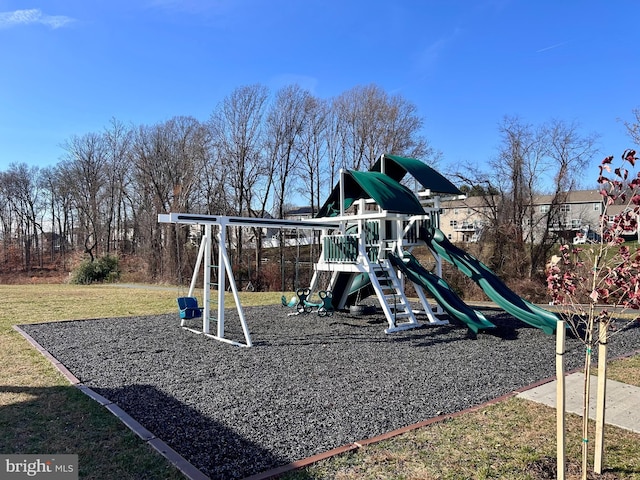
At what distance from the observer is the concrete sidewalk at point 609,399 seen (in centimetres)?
472

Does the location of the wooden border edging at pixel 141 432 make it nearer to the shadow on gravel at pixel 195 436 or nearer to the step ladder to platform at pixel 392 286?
→ the shadow on gravel at pixel 195 436

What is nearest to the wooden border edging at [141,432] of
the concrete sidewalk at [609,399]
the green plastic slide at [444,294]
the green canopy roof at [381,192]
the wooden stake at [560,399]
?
the wooden stake at [560,399]

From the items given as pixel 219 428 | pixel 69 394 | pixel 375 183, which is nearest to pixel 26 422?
pixel 69 394

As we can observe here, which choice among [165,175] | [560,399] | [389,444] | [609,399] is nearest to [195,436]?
[389,444]

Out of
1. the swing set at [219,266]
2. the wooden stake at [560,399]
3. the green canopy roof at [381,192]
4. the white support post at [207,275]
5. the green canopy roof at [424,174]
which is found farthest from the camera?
the green canopy roof at [424,174]

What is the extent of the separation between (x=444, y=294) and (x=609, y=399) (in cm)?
444

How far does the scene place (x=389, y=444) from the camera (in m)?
4.07

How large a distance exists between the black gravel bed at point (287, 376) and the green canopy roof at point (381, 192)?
285cm

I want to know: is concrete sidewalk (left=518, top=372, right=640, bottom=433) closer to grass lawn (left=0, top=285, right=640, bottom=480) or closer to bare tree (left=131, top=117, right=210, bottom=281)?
grass lawn (left=0, top=285, right=640, bottom=480)

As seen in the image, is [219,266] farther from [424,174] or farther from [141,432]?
[424,174]

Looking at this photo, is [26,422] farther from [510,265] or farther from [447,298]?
[510,265]

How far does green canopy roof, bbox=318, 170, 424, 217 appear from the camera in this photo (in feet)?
34.1

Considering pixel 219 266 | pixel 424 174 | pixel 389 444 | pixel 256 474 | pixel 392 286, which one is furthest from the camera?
pixel 424 174

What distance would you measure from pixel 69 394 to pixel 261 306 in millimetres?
9110
